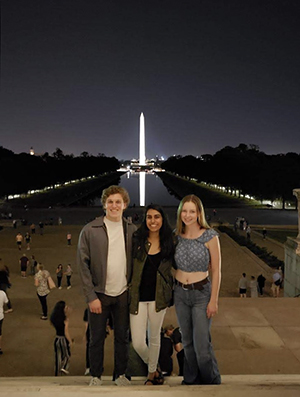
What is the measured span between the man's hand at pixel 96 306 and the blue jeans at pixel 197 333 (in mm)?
814

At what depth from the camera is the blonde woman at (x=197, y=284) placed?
3986 mm

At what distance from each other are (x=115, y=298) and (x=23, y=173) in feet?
247

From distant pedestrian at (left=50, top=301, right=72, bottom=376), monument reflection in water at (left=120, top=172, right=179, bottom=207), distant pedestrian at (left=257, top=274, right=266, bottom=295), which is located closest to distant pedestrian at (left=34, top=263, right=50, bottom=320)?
distant pedestrian at (left=50, top=301, right=72, bottom=376)

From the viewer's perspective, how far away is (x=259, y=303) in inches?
364

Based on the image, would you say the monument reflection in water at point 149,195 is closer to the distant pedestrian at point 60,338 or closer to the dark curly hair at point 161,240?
the distant pedestrian at point 60,338

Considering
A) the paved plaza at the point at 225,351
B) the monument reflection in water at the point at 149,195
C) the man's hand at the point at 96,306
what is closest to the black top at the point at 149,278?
the man's hand at the point at 96,306

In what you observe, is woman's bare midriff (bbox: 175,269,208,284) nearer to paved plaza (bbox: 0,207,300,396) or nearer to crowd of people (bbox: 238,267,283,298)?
paved plaza (bbox: 0,207,300,396)

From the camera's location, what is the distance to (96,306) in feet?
13.1

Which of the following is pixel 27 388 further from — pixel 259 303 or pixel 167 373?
pixel 259 303

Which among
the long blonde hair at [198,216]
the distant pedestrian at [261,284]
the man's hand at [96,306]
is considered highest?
the long blonde hair at [198,216]

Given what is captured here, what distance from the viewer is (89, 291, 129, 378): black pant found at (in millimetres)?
4109

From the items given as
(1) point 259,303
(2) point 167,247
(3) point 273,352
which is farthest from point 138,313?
(1) point 259,303

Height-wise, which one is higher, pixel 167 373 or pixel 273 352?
pixel 167 373

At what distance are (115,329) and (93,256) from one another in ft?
2.93
